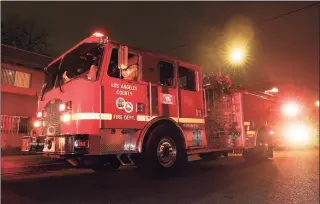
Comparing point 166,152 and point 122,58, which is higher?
point 122,58

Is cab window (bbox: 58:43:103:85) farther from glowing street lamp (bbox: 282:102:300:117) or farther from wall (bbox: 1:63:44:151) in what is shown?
wall (bbox: 1:63:44:151)

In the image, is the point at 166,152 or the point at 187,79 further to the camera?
the point at 187,79

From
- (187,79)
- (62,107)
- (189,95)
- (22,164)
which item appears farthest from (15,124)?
(189,95)

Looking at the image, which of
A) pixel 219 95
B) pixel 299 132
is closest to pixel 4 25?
pixel 219 95

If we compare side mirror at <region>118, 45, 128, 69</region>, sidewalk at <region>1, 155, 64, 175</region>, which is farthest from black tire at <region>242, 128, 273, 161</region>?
sidewalk at <region>1, 155, 64, 175</region>

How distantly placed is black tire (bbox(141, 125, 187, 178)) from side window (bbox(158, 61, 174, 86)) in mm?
1073

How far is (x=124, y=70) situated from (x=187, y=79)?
6.74 feet

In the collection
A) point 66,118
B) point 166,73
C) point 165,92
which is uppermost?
point 166,73

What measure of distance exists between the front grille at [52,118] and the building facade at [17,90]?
9464 millimetres

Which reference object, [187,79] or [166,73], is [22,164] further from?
[187,79]

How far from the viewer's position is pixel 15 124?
14289 millimetres

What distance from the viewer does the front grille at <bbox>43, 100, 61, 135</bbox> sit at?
5.53 metres

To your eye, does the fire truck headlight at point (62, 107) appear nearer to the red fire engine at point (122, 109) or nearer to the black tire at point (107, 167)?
the red fire engine at point (122, 109)

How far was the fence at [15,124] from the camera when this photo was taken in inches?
546
